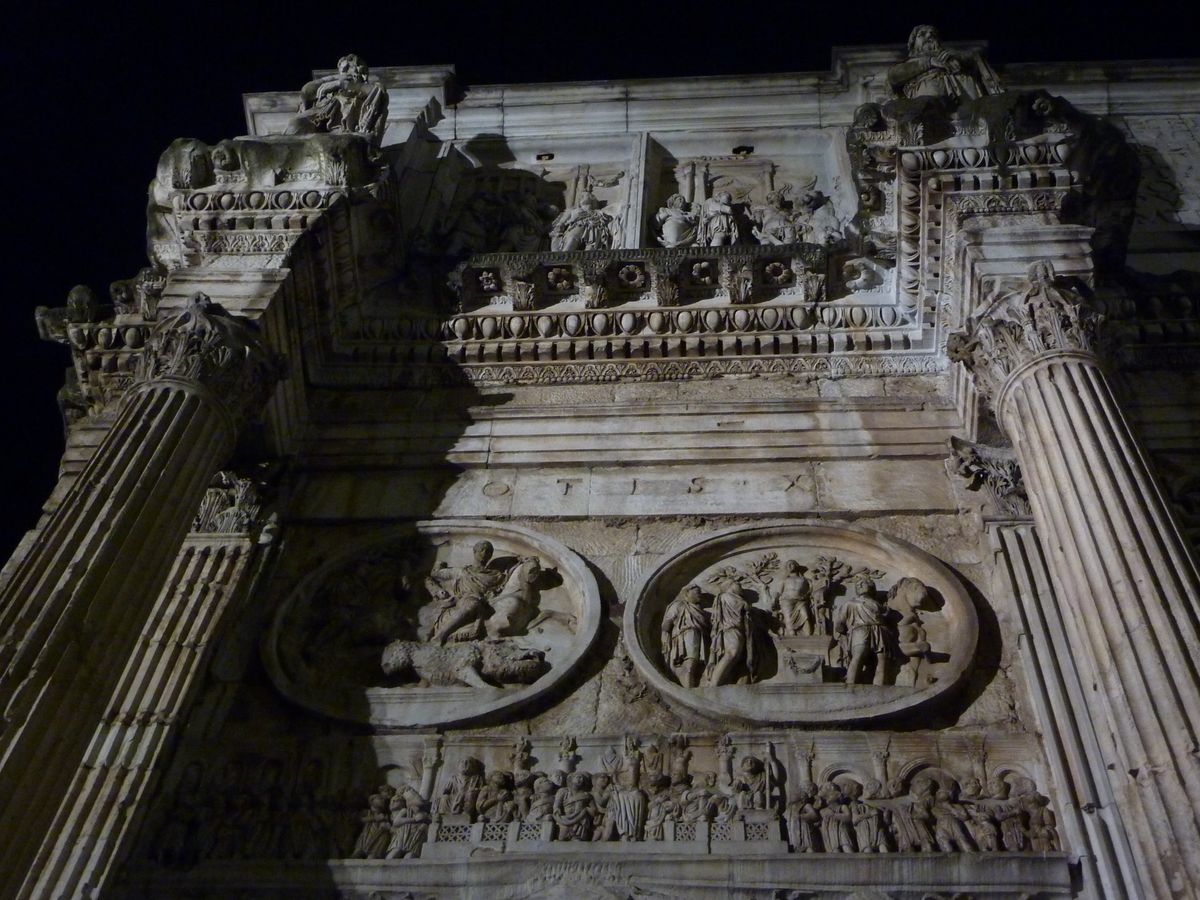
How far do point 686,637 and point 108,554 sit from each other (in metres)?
3.87

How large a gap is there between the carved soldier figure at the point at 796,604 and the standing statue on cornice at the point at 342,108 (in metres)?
6.45

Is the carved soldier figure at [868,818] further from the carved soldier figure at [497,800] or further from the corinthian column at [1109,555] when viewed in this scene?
the carved soldier figure at [497,800]

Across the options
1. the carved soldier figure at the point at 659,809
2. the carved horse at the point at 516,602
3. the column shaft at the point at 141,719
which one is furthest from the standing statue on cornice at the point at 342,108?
the carved soldier figure at the point at 659,809

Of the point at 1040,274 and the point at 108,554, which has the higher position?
the point at 1040,274

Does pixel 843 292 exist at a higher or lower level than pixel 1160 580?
higher

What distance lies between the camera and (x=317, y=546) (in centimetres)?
985

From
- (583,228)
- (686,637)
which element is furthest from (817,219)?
(686,637)

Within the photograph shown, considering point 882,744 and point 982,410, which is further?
point 982,410

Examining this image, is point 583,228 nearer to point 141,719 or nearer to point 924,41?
point 924,41

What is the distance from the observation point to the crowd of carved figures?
827cm

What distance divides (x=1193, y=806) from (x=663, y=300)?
6.88 m

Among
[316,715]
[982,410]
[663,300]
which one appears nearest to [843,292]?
[663,300]

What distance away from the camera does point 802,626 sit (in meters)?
8.63

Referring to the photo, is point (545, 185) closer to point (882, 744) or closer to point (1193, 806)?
point (882, 744)
